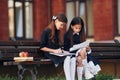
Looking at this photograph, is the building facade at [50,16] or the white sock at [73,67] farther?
the building facade at [50,16]

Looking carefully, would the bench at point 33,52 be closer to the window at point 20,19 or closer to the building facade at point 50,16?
the building facade at point 50,16

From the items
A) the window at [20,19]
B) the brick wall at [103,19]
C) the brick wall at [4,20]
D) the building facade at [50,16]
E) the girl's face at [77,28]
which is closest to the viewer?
the girl's face at [77,28]

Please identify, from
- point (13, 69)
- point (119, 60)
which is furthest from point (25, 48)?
point (119, 60)

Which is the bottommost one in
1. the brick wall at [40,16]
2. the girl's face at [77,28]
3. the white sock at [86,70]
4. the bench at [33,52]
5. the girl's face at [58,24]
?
the white sock at [86,70]

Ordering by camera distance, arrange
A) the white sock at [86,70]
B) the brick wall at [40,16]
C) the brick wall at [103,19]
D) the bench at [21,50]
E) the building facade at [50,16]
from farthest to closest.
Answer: the brick wall at [40,16]
the building facade at [50,16]
the brick wall at [103,19]
the bench at [21,50]
the white sock at [86,70]

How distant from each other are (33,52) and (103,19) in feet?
37.4

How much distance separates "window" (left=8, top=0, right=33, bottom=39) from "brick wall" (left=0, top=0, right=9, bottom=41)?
0.99 meters

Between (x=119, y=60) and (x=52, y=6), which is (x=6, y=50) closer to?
(x=119, y=60)

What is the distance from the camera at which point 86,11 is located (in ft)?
75.0

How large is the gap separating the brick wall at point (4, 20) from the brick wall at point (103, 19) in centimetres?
425

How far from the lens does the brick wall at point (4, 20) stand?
75.5ft

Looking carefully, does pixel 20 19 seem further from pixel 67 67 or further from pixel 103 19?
pixel 67 67

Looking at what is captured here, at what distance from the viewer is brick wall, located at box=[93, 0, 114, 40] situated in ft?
68.9

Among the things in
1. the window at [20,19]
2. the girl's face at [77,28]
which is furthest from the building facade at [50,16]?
the girl's face at [77,28]
